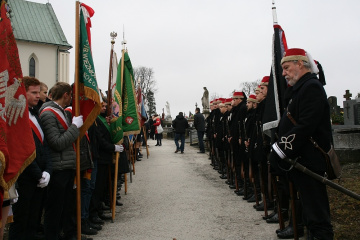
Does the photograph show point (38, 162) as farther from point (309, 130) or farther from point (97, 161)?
point (309, 130)

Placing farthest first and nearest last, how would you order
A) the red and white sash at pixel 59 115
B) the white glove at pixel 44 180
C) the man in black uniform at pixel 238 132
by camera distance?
the man in black uniform at pixel 238 132, the red and white sash at pixel 59 115, the white glove at pixel 44 180

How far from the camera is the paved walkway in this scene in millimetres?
5249

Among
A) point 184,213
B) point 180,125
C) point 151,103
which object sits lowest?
point 184,213

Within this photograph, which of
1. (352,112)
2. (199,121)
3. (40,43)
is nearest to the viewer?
(352,112)

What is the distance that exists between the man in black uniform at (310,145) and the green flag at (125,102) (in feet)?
11.9

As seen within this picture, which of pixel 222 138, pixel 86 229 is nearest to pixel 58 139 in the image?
pixel 86 229

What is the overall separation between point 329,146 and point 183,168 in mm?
9386

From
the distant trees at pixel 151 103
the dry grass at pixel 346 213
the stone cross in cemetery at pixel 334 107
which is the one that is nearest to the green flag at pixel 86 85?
the dry grass at pixel 346 213

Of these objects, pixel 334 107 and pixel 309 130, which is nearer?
pixel 309 130

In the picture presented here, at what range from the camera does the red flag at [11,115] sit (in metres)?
2.76

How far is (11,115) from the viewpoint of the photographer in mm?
2939

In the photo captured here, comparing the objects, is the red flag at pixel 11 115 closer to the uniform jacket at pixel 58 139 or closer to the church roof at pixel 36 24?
the uniform jacket at pixel 58 139

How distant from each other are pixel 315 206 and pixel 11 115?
115 inches

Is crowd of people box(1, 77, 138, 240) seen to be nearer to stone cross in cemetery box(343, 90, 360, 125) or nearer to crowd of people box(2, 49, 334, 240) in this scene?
crowd of people box(2, 49, 334, 240)
